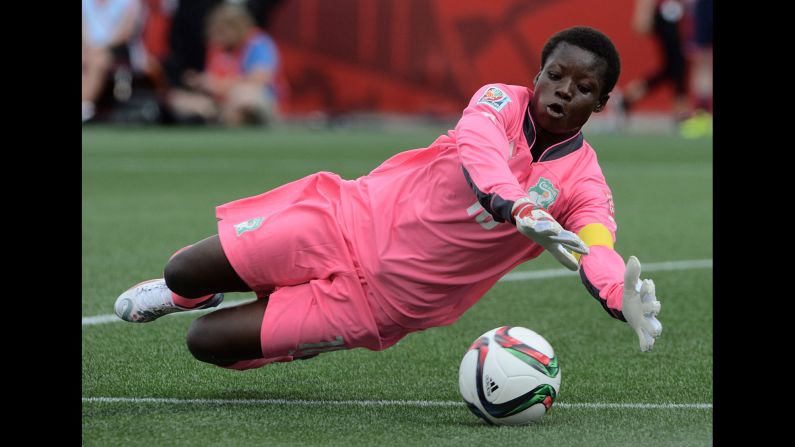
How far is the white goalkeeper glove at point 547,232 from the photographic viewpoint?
3.78 meters

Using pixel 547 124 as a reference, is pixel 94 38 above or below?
below

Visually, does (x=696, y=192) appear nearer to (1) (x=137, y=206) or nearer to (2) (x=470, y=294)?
(1) (x=137, y=206)

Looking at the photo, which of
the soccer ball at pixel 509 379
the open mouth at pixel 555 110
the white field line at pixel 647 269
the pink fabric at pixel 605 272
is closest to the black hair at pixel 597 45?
the open mouth at pixel 555 110

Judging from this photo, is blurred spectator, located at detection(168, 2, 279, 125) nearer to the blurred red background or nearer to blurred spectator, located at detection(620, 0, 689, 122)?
the blurred red background

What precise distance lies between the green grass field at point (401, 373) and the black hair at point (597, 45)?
1113 mm

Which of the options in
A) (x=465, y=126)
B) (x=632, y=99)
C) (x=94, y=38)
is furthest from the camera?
(x=632, y=99)

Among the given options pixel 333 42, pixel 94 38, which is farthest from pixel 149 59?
pixel 333 42

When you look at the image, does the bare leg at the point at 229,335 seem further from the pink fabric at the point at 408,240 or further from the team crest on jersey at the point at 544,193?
the team crest on jersey at the point at 544,193

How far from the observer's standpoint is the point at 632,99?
2319cm

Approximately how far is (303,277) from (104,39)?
58.3ft

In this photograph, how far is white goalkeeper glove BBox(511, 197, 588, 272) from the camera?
12.4ft

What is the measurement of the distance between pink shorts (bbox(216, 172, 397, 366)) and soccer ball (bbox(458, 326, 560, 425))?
44 centimetres

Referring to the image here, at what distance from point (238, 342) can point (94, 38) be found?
18000 mm

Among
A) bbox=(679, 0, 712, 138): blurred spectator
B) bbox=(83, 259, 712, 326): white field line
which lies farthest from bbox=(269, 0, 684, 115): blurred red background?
bbox=(83, 259, 712, 326): white field line
